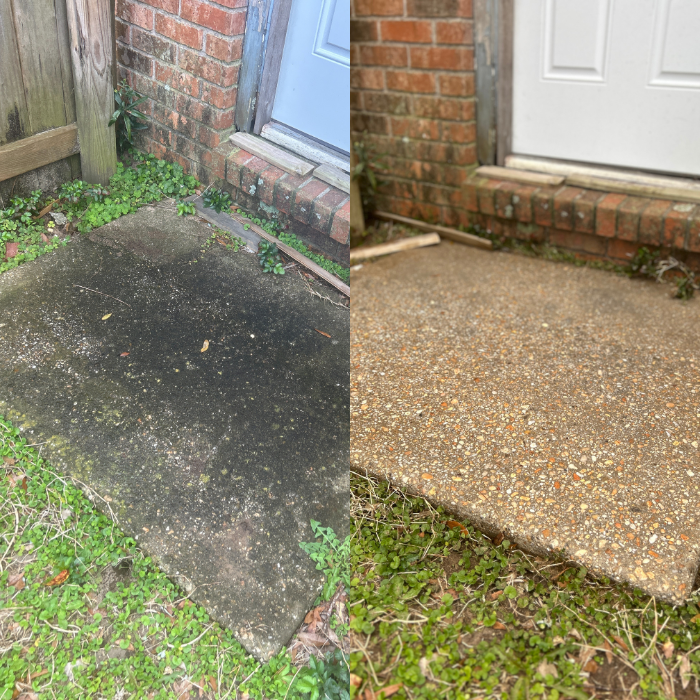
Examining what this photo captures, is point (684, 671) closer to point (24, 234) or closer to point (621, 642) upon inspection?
point (621, 642)

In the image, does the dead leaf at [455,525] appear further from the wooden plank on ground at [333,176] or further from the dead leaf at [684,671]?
the wooden plank on ground at [333,176]

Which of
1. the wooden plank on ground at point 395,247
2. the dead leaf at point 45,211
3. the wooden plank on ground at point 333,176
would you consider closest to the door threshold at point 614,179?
the wooden plank on ground at point 395,247

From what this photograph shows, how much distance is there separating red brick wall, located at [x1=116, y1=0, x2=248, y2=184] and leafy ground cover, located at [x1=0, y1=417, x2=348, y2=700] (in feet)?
3.64

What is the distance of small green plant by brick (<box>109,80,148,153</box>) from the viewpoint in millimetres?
1966

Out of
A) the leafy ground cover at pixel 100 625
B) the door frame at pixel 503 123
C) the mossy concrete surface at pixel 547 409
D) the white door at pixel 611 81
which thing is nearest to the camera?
the leafy ground cover at pixel 100 625

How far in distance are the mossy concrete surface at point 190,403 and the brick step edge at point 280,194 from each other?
21 centimetres

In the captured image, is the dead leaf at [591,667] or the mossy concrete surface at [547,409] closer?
the dead leaf at [591,667]

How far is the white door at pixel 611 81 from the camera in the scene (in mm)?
2359

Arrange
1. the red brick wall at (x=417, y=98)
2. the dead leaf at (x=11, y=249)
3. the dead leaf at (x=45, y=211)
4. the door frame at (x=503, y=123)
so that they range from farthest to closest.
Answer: the red brick wall at (x=417, y=98)
the door frame at (x=503, y=123)
the dead leaf at (x=45, y=211)
the dead leaf at (x=11, y=249)

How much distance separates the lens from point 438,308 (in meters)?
2.56

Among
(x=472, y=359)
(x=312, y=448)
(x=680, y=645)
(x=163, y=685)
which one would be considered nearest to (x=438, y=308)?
(x=472, y=359)

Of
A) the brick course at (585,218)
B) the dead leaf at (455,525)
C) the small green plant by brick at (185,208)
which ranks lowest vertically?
the dead leaf at (455,525)

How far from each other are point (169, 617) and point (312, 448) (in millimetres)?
544

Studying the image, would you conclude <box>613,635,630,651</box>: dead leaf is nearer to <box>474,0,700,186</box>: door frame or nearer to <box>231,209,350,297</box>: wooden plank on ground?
<box>231,209,350,297</box>: wooden plank on ground
